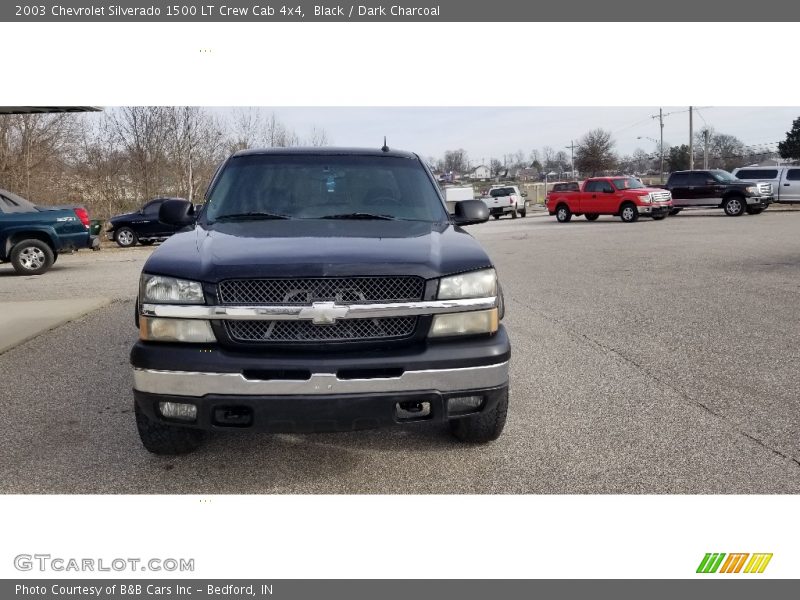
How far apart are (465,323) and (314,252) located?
33.3 inches

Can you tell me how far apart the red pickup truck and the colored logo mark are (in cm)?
2641

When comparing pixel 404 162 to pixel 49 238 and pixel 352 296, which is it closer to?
pixel 352 296

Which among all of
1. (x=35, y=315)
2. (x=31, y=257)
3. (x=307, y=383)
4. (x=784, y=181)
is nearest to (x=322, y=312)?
(x=307, y=383)

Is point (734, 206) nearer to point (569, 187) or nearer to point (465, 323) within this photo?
point (569, 187)

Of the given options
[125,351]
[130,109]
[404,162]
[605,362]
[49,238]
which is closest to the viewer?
[404,162]

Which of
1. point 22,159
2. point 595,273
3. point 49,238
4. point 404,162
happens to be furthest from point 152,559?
point 22,159

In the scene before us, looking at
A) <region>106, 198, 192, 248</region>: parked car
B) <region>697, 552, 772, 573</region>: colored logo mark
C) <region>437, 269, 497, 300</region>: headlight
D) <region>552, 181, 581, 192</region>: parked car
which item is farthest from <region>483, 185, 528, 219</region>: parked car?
<region>697, 552, 772, 573</region>: colored logo mark

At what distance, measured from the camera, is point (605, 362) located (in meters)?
6.20

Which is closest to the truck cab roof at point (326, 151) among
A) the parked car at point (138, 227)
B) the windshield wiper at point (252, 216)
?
the windshield wiper at point (252, 216)

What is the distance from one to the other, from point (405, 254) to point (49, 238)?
13.7m

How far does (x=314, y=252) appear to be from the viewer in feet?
12.0

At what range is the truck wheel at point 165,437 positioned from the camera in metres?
3.91

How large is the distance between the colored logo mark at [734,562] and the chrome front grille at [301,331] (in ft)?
5.76

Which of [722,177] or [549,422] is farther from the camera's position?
[722,177]
